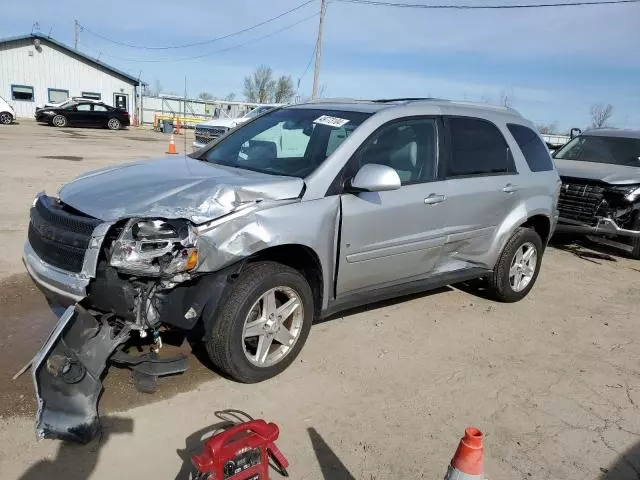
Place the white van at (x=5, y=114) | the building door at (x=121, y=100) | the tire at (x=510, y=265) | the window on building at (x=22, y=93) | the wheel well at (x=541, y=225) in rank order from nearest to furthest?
the tire at (x=510, y=265)
the wheel well at (x=541, y=225)
the white van at (x=5, y=114)
the window on building at (x=22, y=93)
the building door at (x=121, y=100)

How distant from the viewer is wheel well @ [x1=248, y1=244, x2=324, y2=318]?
3.48m

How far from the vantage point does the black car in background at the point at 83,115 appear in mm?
27797

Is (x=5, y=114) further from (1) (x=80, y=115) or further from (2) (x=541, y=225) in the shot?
(2) (x=541, y=225)

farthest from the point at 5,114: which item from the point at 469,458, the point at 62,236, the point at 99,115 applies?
the point at 469,458

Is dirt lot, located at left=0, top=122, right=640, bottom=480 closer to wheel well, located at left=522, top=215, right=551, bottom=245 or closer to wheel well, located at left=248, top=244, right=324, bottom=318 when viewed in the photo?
wheel well, located at left=248, top=244, right=324, bottom=318

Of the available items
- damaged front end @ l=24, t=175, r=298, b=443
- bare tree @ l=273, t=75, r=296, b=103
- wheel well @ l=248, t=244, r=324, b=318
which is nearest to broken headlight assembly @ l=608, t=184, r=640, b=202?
wheel well @ l=248, t=244, r=324, b=318

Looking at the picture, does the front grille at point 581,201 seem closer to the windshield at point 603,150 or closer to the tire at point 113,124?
the windshield at point 603,150

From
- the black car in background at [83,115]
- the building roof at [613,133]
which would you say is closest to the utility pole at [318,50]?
the black car in background at [83,115]

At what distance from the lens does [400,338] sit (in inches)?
174

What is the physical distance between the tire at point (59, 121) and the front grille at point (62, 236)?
28.1 m

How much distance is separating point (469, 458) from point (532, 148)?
4127 millimetres

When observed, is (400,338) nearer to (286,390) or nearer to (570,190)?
(286,390)

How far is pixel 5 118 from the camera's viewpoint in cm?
2672

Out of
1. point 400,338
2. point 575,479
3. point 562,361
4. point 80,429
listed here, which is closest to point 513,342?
point 562,361
